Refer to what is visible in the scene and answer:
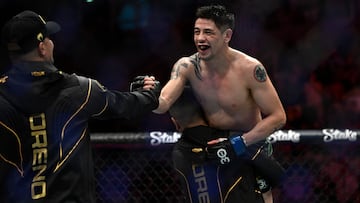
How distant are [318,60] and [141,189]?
994mm

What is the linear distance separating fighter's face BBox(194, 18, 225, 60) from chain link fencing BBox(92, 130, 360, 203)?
2.23 ft

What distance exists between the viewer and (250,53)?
131 inches

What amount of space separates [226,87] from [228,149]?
0.24 metres

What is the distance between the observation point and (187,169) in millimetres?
2576

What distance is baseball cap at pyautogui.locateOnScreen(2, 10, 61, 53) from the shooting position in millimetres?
1743

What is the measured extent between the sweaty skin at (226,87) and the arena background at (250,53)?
586 mm

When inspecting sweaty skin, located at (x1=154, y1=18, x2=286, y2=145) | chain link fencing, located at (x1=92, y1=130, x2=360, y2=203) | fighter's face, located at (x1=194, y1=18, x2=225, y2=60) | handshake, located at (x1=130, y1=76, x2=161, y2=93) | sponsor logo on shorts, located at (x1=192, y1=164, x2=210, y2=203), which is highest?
fighter's face, located at (x1=194, y1=18, x2=225, y2=60)

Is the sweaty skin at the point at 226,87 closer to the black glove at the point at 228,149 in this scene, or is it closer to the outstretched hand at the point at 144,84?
the black glove at the point at 228,149

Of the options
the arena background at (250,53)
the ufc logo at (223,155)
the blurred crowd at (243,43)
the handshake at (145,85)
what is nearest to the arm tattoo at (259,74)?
the ufc logo at (223,155)

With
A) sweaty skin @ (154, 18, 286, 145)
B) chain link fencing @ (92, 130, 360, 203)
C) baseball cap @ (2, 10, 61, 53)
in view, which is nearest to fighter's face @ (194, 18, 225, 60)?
sweaty skin @ (154, 18, 286, 145)

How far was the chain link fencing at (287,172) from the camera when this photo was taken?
309 cm

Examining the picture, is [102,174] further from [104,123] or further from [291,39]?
[291,39]

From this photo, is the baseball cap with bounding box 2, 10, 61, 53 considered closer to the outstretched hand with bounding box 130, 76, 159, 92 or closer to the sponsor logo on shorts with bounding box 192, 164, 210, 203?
the outstretched hand with bounding box 130, 76, 159, 92

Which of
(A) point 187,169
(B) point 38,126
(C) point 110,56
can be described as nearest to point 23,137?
(B) point 38,126
